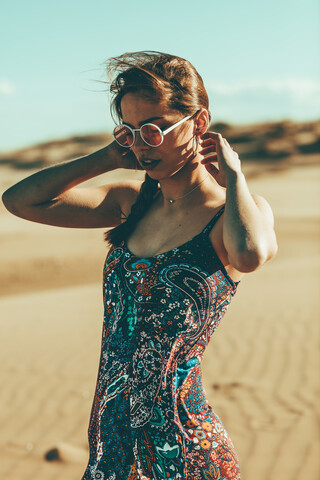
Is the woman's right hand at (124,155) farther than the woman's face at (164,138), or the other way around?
the woman's right hand at (124,155)

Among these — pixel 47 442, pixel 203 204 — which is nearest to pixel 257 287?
pixel 47 442

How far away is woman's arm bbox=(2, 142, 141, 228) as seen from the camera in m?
2.49

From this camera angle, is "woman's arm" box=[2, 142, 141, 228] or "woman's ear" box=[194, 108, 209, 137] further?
"woman's arm" box=[2, 142, 141, 228]

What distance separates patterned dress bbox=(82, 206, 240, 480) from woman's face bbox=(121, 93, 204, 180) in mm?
261

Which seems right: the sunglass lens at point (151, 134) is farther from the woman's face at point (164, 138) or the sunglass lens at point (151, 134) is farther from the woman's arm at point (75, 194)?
the woman's arm at point (75, 194)

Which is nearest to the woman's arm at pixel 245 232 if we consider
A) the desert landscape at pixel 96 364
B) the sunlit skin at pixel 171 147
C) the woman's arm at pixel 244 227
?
the woman's arm at pixel 244 227

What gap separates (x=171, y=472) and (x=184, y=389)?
28 cm

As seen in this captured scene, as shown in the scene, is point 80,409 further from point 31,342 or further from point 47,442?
point 31,342

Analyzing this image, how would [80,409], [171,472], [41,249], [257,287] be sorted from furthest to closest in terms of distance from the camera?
1. [41,249]
2. [257,287]
3. [80,409]
4. [171,472]

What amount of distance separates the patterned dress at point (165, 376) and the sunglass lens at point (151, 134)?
0.34 m

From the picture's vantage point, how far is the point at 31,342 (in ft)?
26.8

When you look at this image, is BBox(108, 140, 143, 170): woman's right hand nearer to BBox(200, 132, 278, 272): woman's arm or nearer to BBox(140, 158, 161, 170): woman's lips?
BBox(140, 158, 161, 170): woman's lips

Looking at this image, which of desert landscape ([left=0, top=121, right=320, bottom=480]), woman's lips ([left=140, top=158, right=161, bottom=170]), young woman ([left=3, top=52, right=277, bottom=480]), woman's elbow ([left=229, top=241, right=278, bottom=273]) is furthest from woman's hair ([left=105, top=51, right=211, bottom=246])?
desert landscape ([left=0, top=121, right=320, bottom=480])

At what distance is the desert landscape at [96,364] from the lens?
5113 millimetres
